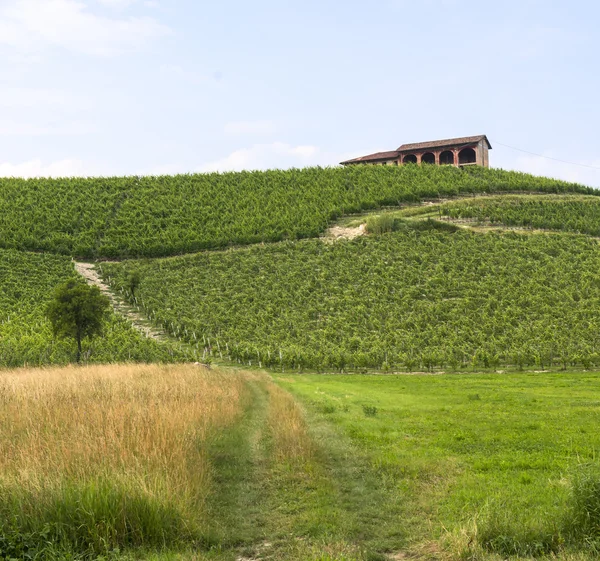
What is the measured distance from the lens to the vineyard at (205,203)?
72875 millimetres

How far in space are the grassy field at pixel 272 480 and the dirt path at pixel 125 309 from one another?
104 ft

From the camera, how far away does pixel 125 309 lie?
173 feet

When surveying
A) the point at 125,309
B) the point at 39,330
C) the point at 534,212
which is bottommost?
the point at 39,330

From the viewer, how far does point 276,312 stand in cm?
4944

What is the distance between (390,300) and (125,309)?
24.5 metres

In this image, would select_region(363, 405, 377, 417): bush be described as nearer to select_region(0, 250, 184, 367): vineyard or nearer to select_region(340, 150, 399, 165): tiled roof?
select_region(0, 250, 184, 367): vineyard

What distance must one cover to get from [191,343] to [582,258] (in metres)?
40.0

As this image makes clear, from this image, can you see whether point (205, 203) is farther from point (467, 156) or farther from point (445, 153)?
point (467, 156)

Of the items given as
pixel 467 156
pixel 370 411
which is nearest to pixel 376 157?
pixel 467 156

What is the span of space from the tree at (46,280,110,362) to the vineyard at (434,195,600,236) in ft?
169

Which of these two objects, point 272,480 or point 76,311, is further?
point 76,311

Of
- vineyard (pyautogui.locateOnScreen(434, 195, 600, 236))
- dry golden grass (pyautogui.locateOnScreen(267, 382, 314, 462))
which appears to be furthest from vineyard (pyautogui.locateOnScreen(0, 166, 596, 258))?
dry golden grass (pyautogui.locateOnScreen(267, 382, 314, 462))

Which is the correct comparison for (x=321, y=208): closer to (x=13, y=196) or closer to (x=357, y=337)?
(x=357, y=337)

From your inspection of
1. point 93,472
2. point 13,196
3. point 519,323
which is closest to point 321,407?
point 93,472
